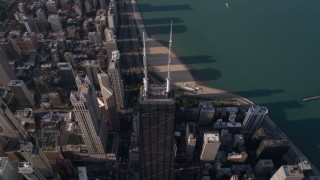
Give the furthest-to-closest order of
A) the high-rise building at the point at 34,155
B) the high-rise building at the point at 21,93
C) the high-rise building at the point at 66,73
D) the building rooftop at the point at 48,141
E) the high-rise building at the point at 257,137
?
the high-rise building at the point at 66,73
the high-rise building at the point at 21,93
the high-rise building at the point at 257,137
the building rooftop at the point at 48,141
the high-rise building at the point at 34,155

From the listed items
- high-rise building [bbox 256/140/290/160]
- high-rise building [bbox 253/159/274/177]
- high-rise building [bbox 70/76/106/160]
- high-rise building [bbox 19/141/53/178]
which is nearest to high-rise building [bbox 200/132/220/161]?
high-rise building [bbox 253/159/274/177]

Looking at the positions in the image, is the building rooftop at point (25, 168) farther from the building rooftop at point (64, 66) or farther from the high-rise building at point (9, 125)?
the building rooftop at point (64, 66)

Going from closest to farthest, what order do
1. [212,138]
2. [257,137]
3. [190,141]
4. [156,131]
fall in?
1. [156,131]
2. [212,138]
3. [190,141]
4. [257,137]

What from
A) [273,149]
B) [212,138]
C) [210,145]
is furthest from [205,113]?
[273,149]

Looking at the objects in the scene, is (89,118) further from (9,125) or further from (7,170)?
(9,125)

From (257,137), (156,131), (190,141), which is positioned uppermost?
(156,131)

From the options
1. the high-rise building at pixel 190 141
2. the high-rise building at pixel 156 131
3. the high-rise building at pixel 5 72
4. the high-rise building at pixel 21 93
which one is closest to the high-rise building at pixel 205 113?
the high-rise building at pixel 190 141
